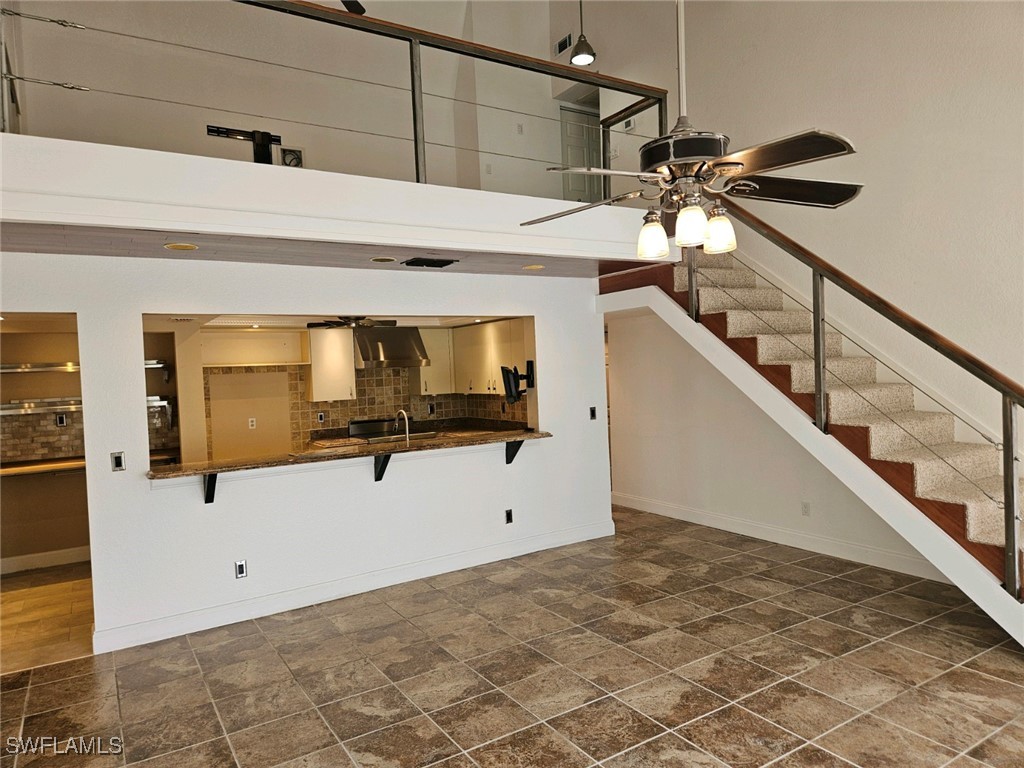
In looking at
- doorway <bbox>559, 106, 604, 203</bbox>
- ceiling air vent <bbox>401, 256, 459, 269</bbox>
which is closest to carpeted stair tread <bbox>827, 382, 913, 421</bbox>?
ceiling air vent <bbox>401, 256, 459, 269</bbox>

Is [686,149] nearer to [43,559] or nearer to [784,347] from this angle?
[784,347]

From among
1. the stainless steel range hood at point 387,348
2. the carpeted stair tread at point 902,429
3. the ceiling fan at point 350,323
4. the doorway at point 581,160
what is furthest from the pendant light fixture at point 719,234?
the stainless steel range hood at point 387,348

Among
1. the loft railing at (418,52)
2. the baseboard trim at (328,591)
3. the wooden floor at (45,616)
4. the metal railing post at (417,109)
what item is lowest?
the wooden floor at (45,616)

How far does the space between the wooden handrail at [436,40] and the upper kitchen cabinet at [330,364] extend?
347cm

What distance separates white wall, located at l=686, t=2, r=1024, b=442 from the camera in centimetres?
405

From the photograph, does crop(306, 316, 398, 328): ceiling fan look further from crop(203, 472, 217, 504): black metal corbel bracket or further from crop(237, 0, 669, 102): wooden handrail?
crop(237, 0, 669, 102): wooden handrail

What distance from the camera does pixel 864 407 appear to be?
4.36 meters

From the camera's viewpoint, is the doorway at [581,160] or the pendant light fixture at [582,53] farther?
the doorway at [581,160]

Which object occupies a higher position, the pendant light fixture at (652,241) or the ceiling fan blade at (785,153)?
the ceiling fan blade at (785,153)

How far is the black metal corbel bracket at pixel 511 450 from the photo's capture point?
18.4ft

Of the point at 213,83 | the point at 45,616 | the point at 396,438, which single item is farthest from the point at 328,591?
the point at 213,83

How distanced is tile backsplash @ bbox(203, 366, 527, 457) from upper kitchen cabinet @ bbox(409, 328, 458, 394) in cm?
14

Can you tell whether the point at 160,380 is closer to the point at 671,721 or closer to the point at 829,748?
the point at 671,721

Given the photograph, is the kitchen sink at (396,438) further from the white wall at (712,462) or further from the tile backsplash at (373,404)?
the white wall at (712,462)
